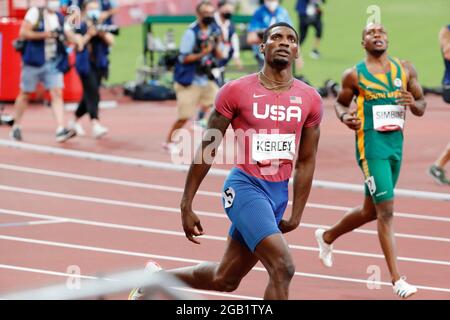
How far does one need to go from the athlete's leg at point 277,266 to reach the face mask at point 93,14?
10814 mm

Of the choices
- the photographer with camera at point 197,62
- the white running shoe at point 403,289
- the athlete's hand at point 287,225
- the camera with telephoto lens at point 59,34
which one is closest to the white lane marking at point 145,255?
the white running shoe at point 403,289

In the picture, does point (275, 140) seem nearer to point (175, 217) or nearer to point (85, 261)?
point (85, 261)

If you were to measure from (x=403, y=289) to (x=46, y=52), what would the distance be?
29.8 ft

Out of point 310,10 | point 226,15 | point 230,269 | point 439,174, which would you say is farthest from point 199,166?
point 310,10

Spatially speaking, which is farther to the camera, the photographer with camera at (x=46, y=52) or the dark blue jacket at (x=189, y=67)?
the photographer with camera at (x=46, y=52)

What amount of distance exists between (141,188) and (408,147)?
191 inches

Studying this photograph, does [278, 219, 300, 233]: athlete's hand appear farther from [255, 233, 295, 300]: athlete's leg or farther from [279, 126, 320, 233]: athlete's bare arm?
[255, 233, 295, 300]: athlete's leg

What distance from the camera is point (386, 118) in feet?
31.6

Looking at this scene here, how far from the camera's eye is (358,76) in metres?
9.73

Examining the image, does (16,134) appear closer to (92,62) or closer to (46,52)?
(46,52)

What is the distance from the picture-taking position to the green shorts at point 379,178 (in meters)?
9.45

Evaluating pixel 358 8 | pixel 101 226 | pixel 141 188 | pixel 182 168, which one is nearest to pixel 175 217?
pixel 101 226

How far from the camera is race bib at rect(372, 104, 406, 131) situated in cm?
962

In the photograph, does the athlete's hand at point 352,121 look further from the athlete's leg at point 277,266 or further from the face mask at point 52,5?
the face mask at point 52,5
